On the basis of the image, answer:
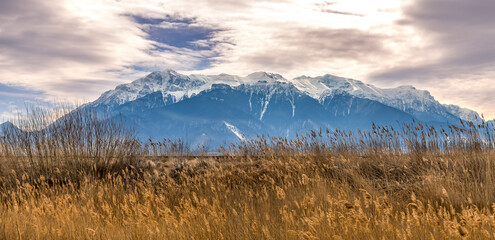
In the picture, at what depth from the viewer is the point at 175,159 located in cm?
1418

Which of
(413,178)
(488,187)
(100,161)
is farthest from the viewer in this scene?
(100,161)

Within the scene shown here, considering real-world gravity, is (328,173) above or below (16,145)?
below

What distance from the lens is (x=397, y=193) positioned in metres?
8.31

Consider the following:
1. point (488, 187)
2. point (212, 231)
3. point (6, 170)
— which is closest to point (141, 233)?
point (212, 231)

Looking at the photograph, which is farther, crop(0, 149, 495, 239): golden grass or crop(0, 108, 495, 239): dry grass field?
crop(0, 108, 495, 239): dry grass field

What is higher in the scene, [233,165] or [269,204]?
[233,165]

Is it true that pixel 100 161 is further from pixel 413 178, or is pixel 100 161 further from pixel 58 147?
pixel 413 178

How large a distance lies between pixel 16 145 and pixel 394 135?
1133cm

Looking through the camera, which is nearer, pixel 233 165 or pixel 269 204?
pixel 269 204

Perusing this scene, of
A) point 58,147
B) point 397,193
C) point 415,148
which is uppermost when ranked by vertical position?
point 58,147

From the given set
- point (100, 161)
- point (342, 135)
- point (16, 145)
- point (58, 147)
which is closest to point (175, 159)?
point (100, 161)

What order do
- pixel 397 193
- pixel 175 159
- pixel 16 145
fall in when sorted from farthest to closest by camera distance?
pixel 175 159
pixel 16 145
pixel 397 193

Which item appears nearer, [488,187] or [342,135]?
[488,187]

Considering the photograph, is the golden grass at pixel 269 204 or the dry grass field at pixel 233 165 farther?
the dry grass field at pixel 233 165
